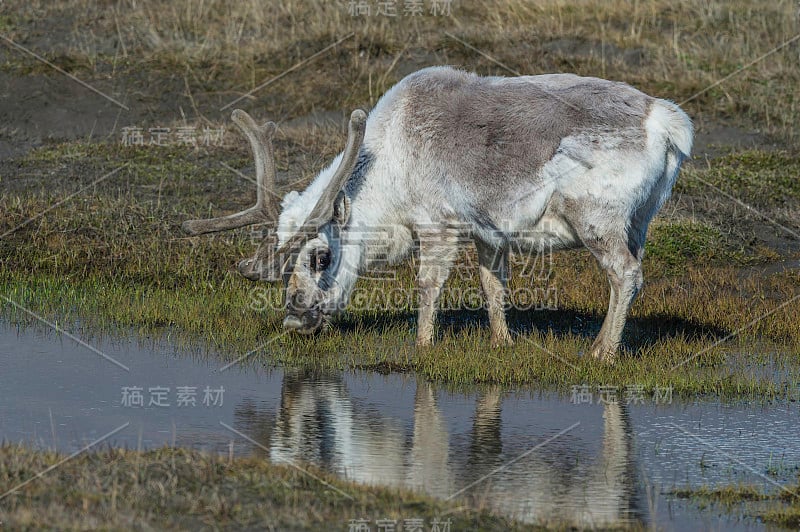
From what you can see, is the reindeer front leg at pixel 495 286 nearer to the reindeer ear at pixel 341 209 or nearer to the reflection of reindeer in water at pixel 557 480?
the reindeer ear at pixel 341 209

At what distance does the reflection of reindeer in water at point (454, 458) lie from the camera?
232 inches

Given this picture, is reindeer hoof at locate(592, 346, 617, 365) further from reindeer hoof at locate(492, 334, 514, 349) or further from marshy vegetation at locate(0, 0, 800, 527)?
reindeer hoof at locate(492, 334, 514, 349)

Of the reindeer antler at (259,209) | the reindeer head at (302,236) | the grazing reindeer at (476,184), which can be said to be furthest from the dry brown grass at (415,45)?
the reindeer head at (302,236)

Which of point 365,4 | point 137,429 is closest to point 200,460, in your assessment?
point 137,429

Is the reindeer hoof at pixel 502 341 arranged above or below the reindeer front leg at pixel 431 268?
below

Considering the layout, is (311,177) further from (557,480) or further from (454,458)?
(557,480)

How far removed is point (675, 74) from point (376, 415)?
1161 centimetres

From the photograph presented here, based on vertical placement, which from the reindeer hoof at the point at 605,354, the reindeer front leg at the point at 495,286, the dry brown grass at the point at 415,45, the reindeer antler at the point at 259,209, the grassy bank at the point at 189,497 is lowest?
the grassy bank at the point at 189,497

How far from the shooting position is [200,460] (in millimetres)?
6000

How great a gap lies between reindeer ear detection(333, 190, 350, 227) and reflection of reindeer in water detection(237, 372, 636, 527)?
5.04ft

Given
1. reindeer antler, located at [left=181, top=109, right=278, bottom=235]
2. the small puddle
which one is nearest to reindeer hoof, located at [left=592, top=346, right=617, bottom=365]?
the small puddle

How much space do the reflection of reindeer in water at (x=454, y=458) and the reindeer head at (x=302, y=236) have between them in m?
1.08

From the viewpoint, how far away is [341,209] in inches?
357

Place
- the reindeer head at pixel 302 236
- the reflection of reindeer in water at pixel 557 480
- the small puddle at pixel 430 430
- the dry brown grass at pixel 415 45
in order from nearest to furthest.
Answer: the reflection of reindeer in water at pixel 557 480, the small puddle at pixel 430 430, the reindeer head at pixel 302 236, the dry brown grass at pixel 415 45
